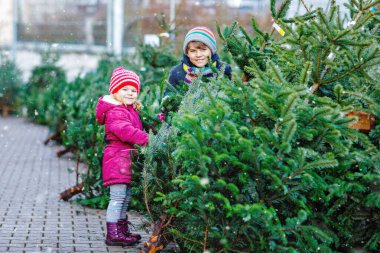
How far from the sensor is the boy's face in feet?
20.1

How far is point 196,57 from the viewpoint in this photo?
6.14 m

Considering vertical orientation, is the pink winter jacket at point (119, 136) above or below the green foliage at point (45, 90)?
above

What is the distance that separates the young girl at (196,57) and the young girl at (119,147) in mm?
452

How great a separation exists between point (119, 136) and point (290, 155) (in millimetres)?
1752

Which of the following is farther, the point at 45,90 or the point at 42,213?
the point at 45,90

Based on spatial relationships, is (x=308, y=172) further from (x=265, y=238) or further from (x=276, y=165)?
(x=265, y=238)

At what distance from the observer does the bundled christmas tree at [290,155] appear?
4254 millimetres

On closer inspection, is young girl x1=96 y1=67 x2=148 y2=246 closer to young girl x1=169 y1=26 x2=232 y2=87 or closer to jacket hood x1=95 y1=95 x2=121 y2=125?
jacket hood x1=95 y1=95 x2=121 y2=125

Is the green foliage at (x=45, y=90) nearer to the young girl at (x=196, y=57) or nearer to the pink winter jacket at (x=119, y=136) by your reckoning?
the young girl at (x=196, y=57)

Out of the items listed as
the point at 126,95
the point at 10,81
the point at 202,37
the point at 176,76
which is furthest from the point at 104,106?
the point at 10,81

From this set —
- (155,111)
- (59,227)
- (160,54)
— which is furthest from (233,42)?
(160,54)

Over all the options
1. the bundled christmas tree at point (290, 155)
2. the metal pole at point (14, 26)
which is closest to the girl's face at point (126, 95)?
the bundled christmas tree at point (290, 155)

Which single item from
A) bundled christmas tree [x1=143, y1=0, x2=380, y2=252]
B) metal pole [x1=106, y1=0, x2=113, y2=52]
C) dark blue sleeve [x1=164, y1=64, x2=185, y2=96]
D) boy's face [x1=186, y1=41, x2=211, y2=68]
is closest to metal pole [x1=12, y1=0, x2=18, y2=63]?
metal pole [x1=106, y1=0, x2=113, y2=52]

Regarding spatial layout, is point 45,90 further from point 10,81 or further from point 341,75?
point 341,75
